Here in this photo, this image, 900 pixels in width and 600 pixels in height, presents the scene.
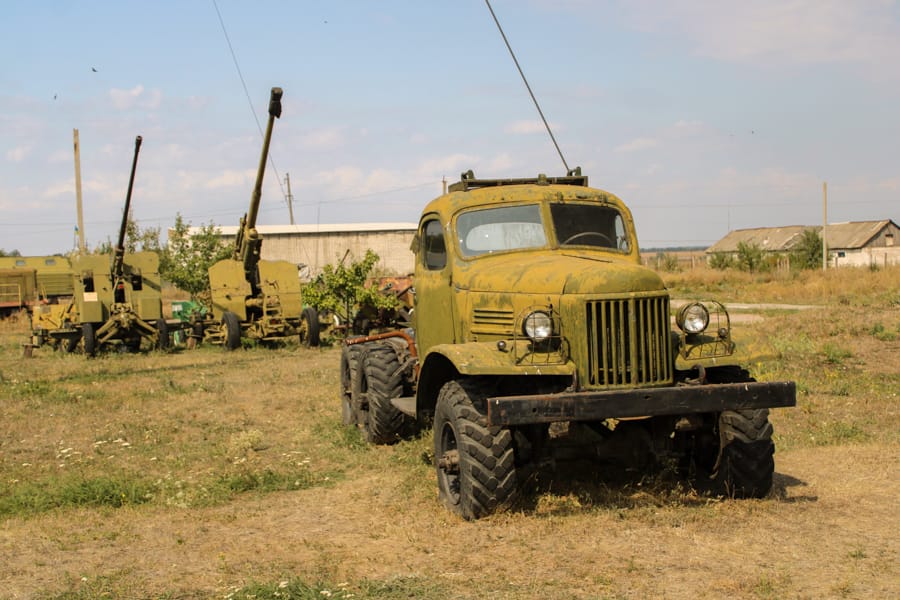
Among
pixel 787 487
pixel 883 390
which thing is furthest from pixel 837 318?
pixel 787 487

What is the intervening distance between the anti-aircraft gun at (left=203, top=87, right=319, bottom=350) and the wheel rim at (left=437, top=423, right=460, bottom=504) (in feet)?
42.5

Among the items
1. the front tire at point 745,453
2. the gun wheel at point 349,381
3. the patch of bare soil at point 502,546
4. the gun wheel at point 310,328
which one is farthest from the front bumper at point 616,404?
the gun wheel at point 310,328

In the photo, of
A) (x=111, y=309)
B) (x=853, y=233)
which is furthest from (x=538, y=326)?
(x=853, y=233)

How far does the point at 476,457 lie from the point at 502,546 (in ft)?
2.24

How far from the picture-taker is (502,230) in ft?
24.9

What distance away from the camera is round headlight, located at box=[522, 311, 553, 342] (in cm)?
624

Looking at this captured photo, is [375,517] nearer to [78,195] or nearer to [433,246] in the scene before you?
[433,246]

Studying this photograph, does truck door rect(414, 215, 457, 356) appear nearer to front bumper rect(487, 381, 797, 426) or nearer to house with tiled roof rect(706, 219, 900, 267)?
front bumper rect(487, 381, 797, 426)

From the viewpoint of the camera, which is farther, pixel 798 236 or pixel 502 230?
pixel 798 236

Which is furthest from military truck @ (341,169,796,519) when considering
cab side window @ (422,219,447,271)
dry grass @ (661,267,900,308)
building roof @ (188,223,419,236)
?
building roof @ (188,223,419,236)

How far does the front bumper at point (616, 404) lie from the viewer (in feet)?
18.8

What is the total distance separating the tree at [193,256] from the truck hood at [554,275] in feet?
72.9

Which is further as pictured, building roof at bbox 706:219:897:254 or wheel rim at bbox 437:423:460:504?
building roof at bbox 706:219:897:254

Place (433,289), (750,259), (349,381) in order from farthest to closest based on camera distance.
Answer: (750,259) → (349,381) → (433,289)
